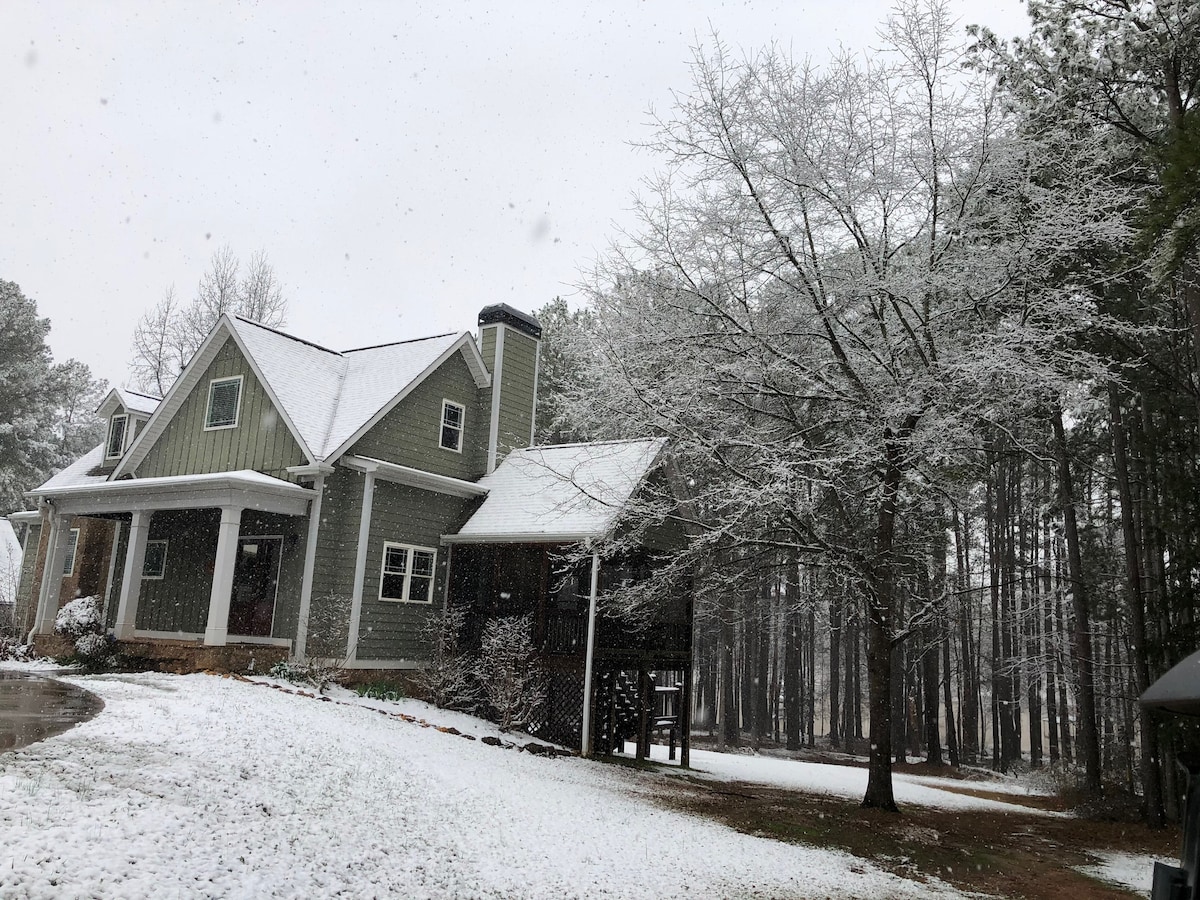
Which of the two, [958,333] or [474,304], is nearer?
[958,333]

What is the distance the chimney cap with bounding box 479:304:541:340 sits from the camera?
19691 mm

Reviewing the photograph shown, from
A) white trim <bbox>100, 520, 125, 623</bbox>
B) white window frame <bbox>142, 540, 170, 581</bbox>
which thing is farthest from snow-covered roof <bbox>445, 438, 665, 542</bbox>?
white trim <bbox>100, 520, 125, 623</bbox>

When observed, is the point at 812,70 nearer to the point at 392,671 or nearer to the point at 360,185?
the point at 392,671

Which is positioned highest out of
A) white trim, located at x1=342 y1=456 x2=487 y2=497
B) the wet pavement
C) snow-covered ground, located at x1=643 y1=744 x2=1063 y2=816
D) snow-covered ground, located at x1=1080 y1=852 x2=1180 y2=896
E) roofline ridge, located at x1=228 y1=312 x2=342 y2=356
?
roofline ridge, located at x1=228 y1=312 x2=342 y2=356

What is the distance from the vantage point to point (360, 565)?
15.5 meters

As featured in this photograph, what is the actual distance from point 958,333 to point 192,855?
1065 centimetres

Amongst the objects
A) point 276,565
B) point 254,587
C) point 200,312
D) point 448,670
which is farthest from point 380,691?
point 200,312

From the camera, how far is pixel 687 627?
17406mm

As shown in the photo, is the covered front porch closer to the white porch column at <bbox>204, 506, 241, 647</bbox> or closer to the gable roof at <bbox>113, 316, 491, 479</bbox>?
the white porch column at <bbox>204, 506, 241, 647</bbox>

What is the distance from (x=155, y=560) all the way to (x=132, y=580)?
209 centimetres

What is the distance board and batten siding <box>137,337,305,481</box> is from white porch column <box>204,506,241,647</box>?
4.60ft

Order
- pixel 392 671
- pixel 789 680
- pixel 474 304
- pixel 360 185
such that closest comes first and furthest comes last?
pixel 392 671
pixel 789 680
pixel 360 185
pixel 474 304

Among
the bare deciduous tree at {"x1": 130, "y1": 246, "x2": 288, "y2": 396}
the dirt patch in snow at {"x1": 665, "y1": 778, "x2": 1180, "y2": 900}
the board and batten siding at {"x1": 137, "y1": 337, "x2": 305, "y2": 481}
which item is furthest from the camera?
the bare deciduous tree at {"x1": 130, "y1": 246, "x2": 288, "y2": 396}

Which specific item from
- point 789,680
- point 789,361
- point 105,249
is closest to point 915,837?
point 789,361
